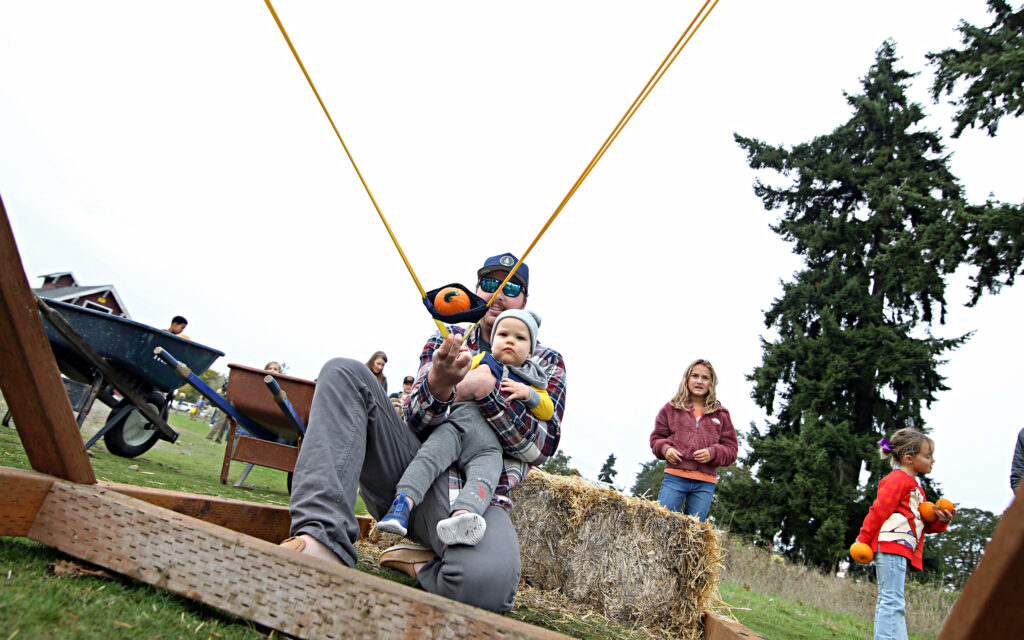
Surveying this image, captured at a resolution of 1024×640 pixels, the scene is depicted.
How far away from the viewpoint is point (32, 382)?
141cm

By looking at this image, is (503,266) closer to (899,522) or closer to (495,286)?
(495,286)

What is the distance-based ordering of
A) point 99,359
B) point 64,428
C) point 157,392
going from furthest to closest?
point 157,392, point 99,359, point 64,428

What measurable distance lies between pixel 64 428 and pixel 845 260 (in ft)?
69.8

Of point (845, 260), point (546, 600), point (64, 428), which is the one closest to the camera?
point (64, 428)

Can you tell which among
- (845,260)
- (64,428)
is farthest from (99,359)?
(845,260)

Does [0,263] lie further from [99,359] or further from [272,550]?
[99,359]

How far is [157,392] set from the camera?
19.3ft

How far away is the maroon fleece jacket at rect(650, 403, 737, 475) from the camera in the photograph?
4.33m

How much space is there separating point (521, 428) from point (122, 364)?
480 centimetres

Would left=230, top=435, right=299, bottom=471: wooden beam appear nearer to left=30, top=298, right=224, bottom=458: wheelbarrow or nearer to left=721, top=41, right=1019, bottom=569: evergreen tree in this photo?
left=30, top=298, right=224, bottom=458: wheelbarrow

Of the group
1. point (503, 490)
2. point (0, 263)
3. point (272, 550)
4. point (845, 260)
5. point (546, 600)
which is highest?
point (845, 260)

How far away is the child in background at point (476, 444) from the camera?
1818 millimetres

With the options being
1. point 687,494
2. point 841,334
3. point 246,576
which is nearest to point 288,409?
point 687,494

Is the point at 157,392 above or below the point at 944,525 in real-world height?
below
